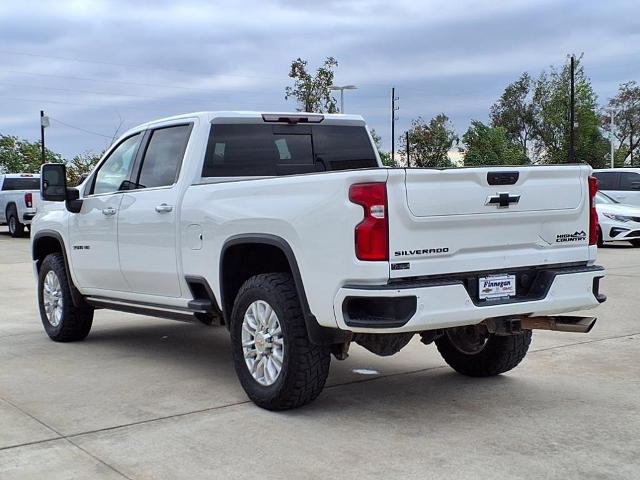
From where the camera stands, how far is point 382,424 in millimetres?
5004

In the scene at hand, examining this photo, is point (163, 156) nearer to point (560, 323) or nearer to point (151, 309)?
point (151, 309)

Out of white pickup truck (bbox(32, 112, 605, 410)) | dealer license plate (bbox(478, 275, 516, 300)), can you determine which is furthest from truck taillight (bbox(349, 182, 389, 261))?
dealer license plate (bbox(478, 275, 516, 300))

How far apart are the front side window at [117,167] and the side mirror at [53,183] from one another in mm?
269

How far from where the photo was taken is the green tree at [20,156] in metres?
55.5

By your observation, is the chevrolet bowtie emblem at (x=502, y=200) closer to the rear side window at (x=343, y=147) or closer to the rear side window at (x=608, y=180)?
the rear side window at (x=343, y=147)

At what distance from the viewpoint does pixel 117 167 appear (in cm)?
720

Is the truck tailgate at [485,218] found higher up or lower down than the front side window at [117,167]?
lower down

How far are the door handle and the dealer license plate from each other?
95.4 inches

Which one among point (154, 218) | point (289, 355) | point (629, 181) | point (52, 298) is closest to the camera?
point (289, 355)

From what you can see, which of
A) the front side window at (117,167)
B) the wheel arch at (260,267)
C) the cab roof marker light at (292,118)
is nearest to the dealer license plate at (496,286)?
the wheel arch at (260,267)

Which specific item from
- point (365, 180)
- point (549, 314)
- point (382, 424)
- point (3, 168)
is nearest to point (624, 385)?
point (549, 314)

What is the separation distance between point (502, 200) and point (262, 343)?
1730 mm

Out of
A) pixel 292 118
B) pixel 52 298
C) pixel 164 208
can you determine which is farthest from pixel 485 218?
pixel 52 298

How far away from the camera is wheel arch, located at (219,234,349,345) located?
494 cm
